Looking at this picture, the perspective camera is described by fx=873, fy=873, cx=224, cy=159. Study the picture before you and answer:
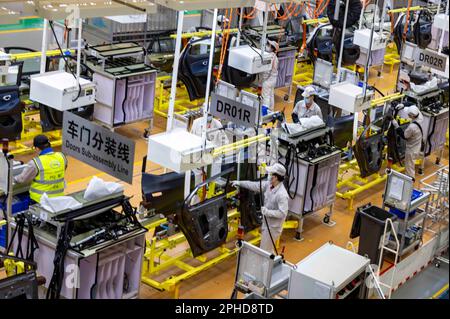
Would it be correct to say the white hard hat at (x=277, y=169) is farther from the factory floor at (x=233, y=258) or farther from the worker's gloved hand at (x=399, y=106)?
the worker's gloved hand at (x=399, y=106)

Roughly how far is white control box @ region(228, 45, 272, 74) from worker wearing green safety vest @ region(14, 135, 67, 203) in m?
5.03

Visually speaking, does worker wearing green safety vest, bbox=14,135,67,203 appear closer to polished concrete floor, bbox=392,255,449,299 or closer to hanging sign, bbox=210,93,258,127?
hanging sign, bbox=210,93,258,127

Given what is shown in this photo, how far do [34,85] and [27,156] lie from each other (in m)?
1.91

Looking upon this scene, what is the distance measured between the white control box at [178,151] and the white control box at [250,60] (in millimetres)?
5330

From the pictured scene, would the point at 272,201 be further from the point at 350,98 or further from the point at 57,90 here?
the point at 57,90

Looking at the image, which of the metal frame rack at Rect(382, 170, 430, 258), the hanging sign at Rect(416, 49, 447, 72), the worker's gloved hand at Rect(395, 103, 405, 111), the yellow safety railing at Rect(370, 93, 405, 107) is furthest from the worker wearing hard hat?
the metal frame rack at Rect(382, 170, 430, 258)

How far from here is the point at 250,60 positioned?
49.7ft

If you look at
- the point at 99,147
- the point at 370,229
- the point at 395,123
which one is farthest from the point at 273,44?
the point at 99,147

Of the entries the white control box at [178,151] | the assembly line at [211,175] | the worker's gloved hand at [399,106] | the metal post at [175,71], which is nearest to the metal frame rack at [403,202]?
the assembly line at [211,175]

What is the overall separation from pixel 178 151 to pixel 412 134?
596 cm
